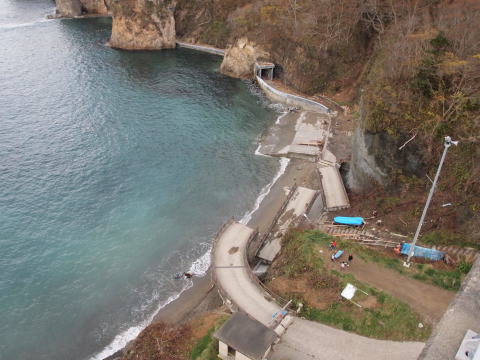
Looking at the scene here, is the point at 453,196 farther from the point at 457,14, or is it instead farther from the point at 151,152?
the point at 151,152

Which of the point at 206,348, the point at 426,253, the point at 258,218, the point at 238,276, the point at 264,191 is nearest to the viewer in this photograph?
the point at 206,348

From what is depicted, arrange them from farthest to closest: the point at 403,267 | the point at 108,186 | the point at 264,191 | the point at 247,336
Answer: the point at 264,191, the point at 108,186, the point at 403,267, the point at 247,336

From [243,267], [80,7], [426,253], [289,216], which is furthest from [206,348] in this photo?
[80,7]

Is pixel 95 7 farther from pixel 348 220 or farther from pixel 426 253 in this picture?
pixel 426 253

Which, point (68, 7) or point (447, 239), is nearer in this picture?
point (447, 239)

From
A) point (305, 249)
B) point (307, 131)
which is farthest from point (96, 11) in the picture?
point (305, 249)
